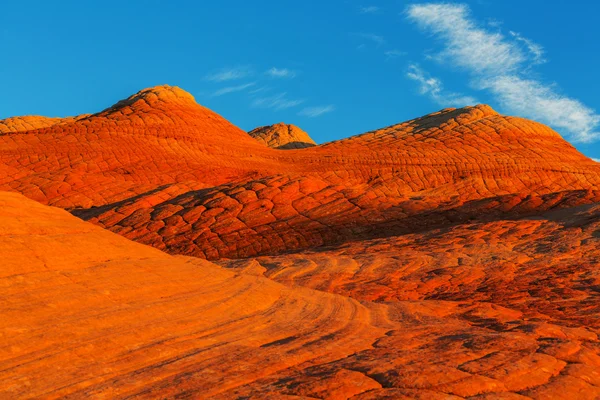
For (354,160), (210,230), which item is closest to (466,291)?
(210,230)

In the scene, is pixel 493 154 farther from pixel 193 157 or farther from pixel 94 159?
pixel 94 159

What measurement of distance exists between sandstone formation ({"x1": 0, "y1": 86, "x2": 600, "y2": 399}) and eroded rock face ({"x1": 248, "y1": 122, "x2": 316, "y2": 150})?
49599mm

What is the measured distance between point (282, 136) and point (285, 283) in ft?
283

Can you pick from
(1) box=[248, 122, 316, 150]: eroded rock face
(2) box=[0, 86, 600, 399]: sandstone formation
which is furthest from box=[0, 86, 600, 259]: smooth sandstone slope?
(1) box=[248, 122, 316, 150]: eroded rock face

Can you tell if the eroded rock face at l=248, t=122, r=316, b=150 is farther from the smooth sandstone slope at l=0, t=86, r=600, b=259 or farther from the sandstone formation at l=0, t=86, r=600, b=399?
the sandstone formation at l=0, t=86, r=600, b=399

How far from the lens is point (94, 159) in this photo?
4597cm

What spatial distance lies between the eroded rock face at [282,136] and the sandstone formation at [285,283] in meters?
49.6

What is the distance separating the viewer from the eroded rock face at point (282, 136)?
99000 millimetres

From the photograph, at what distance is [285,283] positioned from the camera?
16.8 metres

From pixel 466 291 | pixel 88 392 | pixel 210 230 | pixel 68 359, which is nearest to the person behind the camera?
pixel 88 392

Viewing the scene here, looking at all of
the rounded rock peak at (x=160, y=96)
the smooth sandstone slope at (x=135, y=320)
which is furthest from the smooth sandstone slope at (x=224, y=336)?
the rounded rock peak at (x=160, y=96)

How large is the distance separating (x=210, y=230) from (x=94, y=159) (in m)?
19.2

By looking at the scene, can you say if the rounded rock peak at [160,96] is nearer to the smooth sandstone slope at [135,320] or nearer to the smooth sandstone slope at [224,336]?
the smooth sandstone slope at [224,336]

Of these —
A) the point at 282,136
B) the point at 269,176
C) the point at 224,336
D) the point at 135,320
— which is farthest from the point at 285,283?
the point at 282,136
